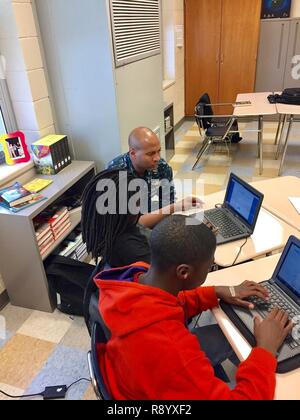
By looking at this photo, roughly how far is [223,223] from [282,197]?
0.51 meters

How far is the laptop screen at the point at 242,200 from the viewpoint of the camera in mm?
1537

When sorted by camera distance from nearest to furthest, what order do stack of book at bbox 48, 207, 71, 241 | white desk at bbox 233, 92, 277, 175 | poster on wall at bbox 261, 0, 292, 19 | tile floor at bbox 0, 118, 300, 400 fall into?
tile floor at bbox 0, 118, 300, 400 → stack of book at bbox 48, 207, 71, 241 → white desk at bbox 233, 92, 277, 175 → poster on wall at bbox 261, 0, 292, 19

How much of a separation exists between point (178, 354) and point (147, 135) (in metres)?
1.32

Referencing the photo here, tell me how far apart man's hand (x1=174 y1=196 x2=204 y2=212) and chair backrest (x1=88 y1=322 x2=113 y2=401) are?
1.04 meters

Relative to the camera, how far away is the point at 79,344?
191 cm

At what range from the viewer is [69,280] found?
79.8 inches

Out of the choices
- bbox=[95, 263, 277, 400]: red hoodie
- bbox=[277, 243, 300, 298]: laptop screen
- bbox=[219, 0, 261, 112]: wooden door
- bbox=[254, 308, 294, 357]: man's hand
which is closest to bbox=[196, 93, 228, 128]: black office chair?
bbox=[219, 0, 261, 112]: wooden door

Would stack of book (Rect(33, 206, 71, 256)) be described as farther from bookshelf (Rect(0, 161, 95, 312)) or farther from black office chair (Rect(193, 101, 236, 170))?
black office chair (Rect(193, 101, 236, 170))

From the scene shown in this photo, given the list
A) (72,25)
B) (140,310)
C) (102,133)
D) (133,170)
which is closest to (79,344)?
(133,170)

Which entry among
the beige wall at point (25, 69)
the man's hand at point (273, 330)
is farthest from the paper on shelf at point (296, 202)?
the beige wall at point (25, 69)

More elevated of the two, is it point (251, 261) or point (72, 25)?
point (72, 25)

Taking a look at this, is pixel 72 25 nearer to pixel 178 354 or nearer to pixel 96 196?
pixel 96 196

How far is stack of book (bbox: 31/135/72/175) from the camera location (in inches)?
89.5

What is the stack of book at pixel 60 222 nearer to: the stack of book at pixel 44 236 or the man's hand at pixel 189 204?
the stack of book at pixel 44 236
